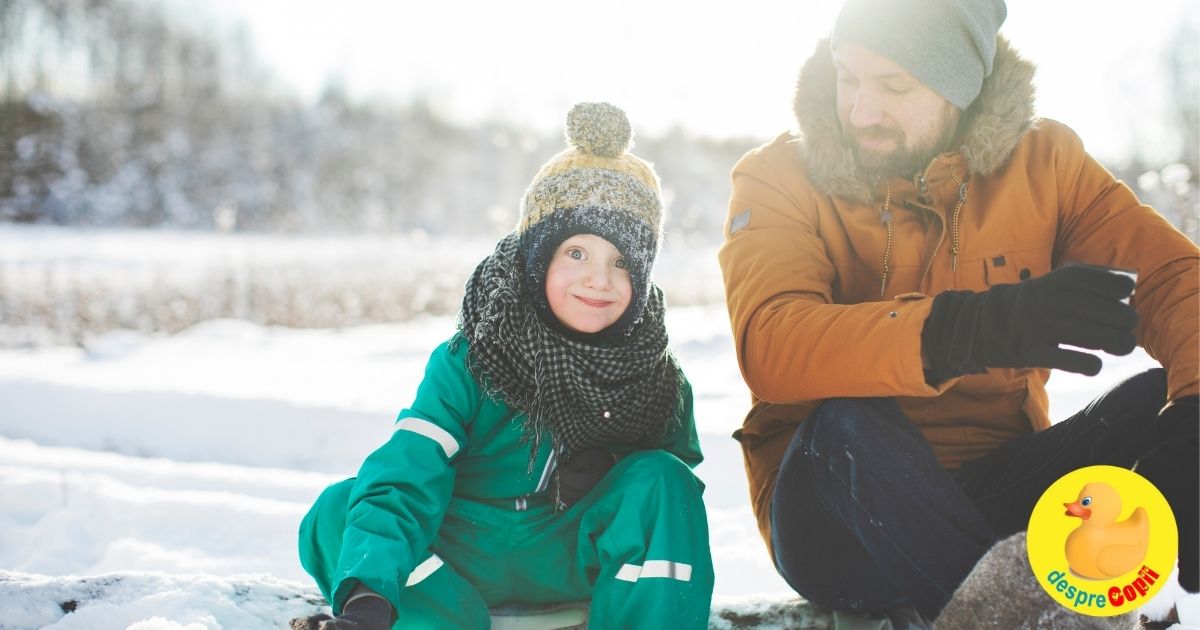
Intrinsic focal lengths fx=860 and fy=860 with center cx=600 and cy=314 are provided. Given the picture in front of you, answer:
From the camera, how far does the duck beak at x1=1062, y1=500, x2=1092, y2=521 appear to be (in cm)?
136

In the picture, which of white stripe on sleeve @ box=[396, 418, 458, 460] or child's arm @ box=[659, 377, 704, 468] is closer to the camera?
white stripe on sleeve @ box=[396, 418, 458, 460]

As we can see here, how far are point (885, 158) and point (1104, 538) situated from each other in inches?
37.2

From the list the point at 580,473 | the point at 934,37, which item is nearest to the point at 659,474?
the point at 580,473

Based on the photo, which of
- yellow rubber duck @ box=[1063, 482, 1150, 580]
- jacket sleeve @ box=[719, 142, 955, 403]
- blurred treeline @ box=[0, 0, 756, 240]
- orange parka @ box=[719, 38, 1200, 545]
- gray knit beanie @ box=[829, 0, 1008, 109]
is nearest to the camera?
yellow rubber duck @ box=[1063, 482, 1150, 580]

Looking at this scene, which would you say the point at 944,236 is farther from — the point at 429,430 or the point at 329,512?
the point at 329,512

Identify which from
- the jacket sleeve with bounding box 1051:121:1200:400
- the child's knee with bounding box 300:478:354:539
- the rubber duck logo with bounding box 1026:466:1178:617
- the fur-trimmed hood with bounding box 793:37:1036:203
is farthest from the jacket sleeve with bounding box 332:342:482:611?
the jacket sleeve with bounding box 1051:121:1200:400

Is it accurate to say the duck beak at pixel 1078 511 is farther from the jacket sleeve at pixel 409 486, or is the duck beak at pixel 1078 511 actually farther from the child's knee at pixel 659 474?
the jacket sleeve at pixel 409 486

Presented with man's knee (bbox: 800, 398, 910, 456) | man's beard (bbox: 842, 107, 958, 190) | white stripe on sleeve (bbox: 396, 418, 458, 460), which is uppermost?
man's beard (bbox: 842, 107, 958, 190)

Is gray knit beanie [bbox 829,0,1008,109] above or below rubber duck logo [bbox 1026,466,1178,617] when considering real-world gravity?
above

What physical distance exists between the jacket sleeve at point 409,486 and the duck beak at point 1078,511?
1.16m

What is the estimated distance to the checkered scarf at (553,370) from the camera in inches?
76.5

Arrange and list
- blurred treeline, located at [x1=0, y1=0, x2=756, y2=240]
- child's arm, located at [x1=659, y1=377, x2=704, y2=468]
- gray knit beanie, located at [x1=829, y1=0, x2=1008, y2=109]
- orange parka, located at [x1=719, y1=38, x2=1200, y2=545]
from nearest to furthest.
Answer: orange parka, located at [x1=719, y1=38, x2=1200, y2=545] → gray knit beanie, located at [x1=829, y1=0, x2=1008, y2=109] → child's arm, located at [x1=659, y1=377, x2=704, y2=468] → blurred treeline, located at [x1=0, y1=0, x2=756, y2=240]

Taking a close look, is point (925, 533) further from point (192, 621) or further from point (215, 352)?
point (215, 352)

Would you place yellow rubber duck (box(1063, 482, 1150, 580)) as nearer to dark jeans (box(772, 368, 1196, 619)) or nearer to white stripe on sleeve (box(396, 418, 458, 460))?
dark jeans (box(772, 368, 1196, 619))
